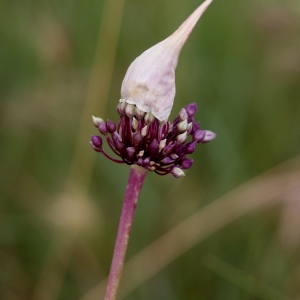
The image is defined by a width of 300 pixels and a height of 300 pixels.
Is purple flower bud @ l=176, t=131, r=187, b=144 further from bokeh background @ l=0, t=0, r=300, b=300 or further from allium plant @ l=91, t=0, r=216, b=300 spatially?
bokeh background @ l=0, t=0, r=300, b=300

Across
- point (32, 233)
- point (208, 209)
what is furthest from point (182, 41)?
point (32, 233)

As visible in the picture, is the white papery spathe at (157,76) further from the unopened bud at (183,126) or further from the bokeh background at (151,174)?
the bokeh background at (151,174)

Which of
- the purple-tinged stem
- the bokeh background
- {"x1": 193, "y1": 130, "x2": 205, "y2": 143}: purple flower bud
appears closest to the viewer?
the purple-tinged stem

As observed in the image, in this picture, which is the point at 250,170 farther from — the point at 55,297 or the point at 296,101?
the point at 55,297

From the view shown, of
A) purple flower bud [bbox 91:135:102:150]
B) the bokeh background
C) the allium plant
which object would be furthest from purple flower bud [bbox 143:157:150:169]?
the bokeh background

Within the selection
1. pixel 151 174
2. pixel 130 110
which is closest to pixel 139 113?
pixel 130 110

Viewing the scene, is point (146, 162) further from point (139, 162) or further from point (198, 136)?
point (198, 136)
